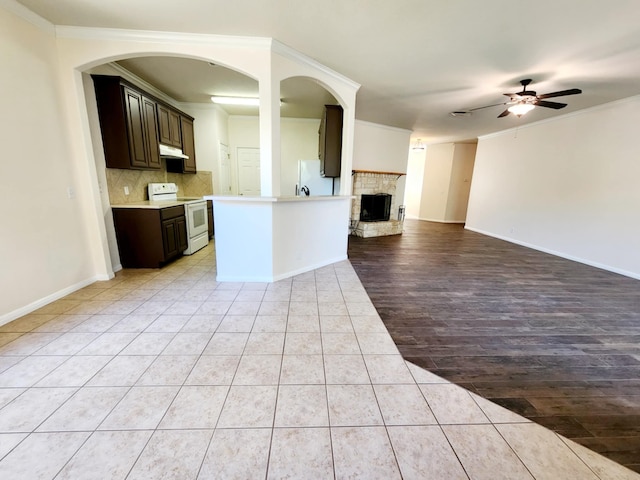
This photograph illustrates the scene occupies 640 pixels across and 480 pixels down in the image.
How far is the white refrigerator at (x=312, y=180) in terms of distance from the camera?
19.1ft

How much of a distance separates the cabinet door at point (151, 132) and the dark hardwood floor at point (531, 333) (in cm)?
359

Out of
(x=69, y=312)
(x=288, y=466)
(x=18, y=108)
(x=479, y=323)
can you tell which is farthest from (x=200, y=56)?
(x=479, y=323)

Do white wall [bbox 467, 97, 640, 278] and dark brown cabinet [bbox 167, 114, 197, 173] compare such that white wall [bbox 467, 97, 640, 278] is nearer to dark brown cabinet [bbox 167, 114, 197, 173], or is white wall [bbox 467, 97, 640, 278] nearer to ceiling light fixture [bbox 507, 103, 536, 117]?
ceiling light fixture [bbox 507, 103, 536, 117]

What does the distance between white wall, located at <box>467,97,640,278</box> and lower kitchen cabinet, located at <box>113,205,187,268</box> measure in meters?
7.24

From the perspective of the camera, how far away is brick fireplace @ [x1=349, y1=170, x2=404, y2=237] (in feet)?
21.7

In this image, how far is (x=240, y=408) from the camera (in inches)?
60.6

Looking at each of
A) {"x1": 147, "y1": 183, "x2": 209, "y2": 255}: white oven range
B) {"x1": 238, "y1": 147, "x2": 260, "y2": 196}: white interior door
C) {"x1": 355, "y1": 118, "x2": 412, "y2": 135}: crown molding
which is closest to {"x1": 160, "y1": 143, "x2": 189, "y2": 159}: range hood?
{"x1": 147, "y1": 183, "x2": 209, "y2": 255}: white oven range

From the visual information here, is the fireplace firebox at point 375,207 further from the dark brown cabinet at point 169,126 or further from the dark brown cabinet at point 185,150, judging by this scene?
the dark brown cabinet at point 169,126

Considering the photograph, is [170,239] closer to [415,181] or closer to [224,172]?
[224,172]

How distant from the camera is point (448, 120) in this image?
5.97 m

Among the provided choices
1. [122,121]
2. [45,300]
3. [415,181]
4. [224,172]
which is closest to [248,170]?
[224,172]

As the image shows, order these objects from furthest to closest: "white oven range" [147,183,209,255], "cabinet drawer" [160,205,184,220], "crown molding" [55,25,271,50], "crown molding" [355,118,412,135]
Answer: "crown molding" [355,118,412,135] < "white oven range" [147,183,209,255] < "cabinet drawer" [160,205,184,220] < "crown molding" [55,25,271,50]

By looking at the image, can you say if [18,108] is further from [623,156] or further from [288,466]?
[623,156]

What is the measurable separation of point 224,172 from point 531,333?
5967 mm
